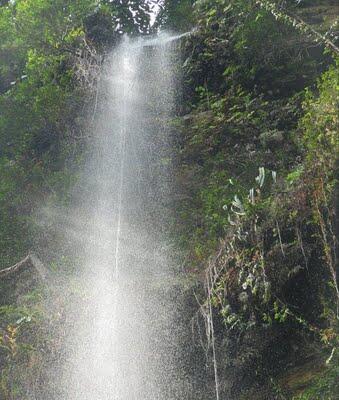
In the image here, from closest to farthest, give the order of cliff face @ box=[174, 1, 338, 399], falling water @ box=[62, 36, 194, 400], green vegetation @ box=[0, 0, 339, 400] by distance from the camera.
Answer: cliff face @ box=[174, 1, 338, 399]
green vegetation @ box=[0, 0, 339, 400]
falling water @ box=[62, 36, 194, 400]

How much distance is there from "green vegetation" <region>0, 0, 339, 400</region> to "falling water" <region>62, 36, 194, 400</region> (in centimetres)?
36

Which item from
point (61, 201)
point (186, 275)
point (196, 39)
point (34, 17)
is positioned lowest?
point (186, 275)

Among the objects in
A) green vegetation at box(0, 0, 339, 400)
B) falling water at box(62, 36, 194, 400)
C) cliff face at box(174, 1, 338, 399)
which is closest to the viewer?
cliff face at box(174, 1, 338, 399)

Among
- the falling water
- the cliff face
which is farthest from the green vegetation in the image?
the falling water

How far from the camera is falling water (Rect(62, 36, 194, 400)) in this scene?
6.67 m

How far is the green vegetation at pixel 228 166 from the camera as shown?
230 inches

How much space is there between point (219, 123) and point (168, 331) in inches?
184

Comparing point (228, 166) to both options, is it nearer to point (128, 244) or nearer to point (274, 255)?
point (128, 244)

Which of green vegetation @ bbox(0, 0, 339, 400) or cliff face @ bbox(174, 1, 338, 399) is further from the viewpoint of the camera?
green vegetation @ bbox(0, 0, 339, 400)

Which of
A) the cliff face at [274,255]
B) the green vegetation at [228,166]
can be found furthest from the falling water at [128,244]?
the cliff face at [274,255]

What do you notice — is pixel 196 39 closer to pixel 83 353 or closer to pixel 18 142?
pixel 18 142

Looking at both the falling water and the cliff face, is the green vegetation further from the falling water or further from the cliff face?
the falling water

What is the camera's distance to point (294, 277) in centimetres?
594

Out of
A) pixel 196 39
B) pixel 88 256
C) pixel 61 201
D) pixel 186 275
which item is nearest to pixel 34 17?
pixel 196 39
